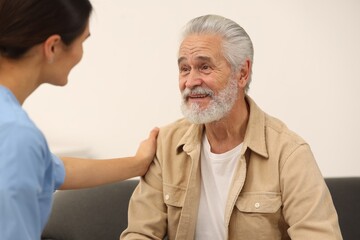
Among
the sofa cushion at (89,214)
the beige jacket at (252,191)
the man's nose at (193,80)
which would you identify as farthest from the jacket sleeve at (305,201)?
the sofa cushion at (89,214)

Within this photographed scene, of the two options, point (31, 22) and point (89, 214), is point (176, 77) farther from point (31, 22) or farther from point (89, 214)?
point (31, 22)

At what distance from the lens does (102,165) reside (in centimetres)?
161

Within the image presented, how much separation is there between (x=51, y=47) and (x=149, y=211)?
2.63ft

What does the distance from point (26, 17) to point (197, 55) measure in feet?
2.37

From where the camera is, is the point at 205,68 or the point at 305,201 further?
the point at 205,68

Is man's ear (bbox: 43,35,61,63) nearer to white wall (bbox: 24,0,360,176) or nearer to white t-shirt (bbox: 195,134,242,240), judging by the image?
white t-shirt (bbox: 195,134,242,240)

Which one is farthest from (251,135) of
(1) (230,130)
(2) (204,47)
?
(2) (204,47)

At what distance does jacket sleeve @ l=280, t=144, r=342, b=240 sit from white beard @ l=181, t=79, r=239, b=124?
0.83 ft

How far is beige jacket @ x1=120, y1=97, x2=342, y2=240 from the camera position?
1448 millimetres

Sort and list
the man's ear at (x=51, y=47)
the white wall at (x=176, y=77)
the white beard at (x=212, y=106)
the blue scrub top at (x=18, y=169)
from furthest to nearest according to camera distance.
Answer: the white wall at (x=176, y=77), the white beard at (x=212, y=106), the man's ear at (x=51, y=47), the blue scrub top at (x=18, y=169)

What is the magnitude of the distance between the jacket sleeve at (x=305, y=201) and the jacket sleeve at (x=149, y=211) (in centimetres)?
42

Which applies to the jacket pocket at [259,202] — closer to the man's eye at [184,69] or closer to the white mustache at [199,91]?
the white mustache at [199,91]

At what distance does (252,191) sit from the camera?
155 centimetres

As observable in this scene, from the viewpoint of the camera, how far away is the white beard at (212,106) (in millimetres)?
1547
